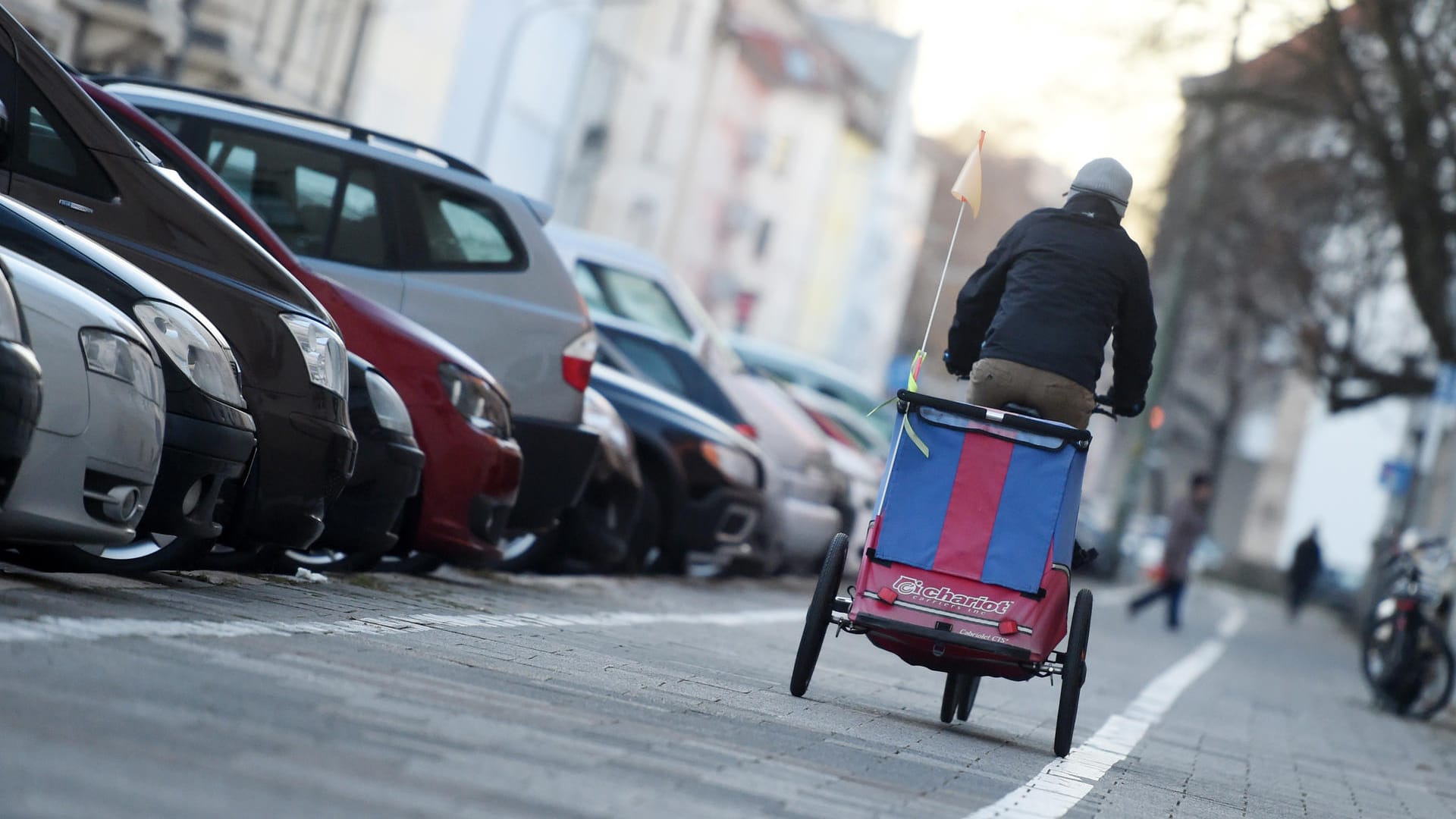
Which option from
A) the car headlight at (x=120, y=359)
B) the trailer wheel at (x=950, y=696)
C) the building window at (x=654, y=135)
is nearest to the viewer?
the car headlight at (x=120, y=359)

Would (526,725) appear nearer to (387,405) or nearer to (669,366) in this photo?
(387,405)

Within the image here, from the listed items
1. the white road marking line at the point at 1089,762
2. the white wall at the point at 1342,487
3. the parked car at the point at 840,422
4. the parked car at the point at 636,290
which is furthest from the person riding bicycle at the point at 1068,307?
the white wall at the point at 1342,487

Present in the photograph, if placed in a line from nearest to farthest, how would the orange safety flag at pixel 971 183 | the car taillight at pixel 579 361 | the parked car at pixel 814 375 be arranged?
the orange safety flag at pixel 971 183
the car taillight at pixel 579 361
the parked car at pixel 814 375

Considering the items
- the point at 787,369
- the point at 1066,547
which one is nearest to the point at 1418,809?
the point at 1066,547

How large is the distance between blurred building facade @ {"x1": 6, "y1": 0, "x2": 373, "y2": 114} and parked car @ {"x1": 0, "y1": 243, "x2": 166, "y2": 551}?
21.3 m

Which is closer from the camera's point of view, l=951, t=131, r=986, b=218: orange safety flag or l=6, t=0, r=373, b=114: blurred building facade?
l=951, t=131, r=986, b=218: orange safety flag

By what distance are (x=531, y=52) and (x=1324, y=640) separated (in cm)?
2181

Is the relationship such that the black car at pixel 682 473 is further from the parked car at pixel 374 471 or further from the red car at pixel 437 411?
the parked car at pixel 374 471

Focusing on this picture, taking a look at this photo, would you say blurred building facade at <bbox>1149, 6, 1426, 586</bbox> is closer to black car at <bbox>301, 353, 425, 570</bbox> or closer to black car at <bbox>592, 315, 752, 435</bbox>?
black car at <bbox>592, 315, 752, 435</bbox>

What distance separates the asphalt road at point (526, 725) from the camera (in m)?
5.00

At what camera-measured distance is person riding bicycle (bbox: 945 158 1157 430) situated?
8.48 metres

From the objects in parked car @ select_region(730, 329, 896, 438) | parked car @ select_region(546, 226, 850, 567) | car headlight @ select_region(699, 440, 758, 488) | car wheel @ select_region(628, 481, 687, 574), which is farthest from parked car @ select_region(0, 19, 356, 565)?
parked car @ select_region(730, 329, 896, 438)

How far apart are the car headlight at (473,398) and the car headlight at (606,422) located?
6.75 feet

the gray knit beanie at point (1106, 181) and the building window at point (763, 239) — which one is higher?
the building window at point (763, 239)
